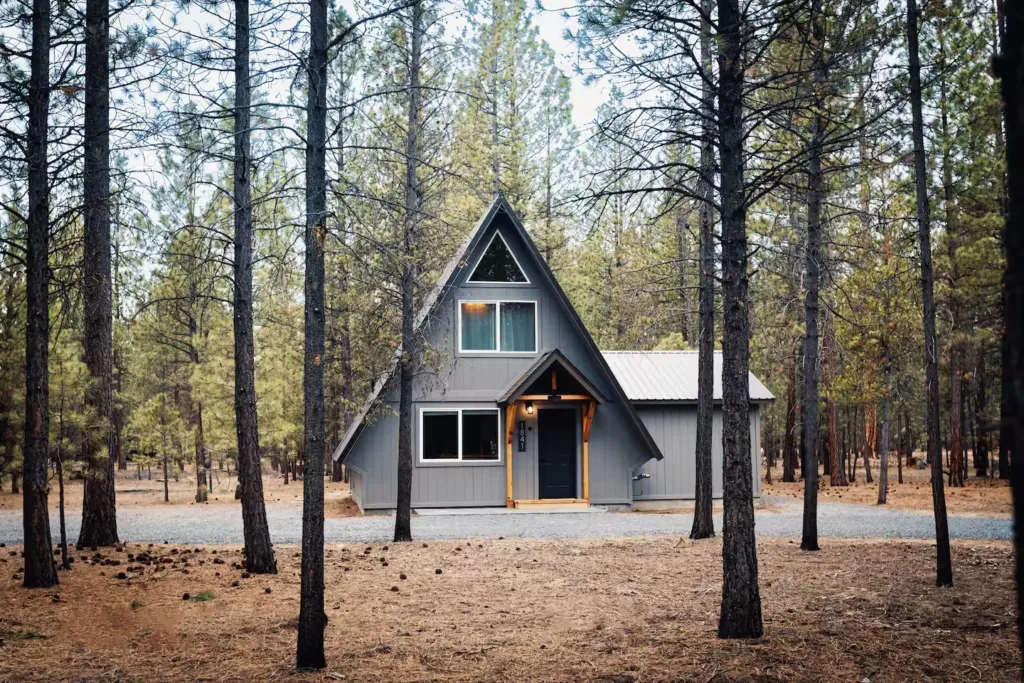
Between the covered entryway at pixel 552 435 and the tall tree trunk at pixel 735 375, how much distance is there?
442 inches

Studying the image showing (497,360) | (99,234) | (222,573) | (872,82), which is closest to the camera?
(872,82)

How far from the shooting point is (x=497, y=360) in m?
19.3

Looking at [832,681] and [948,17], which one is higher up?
[948,17]

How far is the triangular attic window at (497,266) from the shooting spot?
1895 centimetres

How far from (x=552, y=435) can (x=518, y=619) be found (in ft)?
37.8

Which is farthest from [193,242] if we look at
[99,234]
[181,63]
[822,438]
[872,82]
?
[822,438]

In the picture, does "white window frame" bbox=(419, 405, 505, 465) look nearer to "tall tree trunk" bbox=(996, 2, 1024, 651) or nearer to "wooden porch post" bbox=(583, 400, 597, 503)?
"wooden porch post" bbox=(583, 400, 597, 503)

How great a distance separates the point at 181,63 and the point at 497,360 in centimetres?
1278

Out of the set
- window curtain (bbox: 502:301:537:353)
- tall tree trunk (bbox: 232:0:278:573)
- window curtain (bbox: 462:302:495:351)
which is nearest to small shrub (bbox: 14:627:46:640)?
tall tree trunk (bbox: 232:0:278:573)

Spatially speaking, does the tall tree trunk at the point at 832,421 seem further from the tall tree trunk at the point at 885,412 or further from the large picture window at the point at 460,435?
the large picture window at the point at 460,435

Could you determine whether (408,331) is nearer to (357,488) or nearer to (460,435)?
(460,435)

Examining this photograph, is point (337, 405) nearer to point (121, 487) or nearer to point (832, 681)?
point (121, 487)

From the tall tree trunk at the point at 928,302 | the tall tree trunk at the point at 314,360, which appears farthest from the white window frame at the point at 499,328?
the tall tree trunk at the point at 314,360

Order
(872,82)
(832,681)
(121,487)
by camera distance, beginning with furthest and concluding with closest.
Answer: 1. (121,487)
2. (872,82)
3. (832,681)
